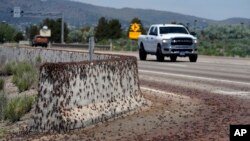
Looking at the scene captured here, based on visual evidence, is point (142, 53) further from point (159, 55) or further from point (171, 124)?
point (171, 124)

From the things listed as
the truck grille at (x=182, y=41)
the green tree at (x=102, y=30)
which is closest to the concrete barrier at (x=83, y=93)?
the truck grille at (x=182, y=41)

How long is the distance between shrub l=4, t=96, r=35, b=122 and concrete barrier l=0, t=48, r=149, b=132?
206 cm

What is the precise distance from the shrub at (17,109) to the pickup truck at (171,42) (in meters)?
20.0

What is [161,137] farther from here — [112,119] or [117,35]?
[117,35]

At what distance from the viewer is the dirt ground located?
31.8 feet

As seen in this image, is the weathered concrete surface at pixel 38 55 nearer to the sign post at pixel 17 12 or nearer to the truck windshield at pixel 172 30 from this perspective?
the truck windshield at pixel 172 30

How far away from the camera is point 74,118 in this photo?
10.4 meters

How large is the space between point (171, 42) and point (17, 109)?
69.0 ft

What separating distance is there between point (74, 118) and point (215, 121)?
7.92 feet

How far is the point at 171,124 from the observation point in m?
10.7

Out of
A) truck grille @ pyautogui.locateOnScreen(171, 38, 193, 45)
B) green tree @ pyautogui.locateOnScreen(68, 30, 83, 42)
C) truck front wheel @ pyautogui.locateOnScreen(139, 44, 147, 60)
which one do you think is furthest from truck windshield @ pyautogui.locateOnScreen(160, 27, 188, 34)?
green tree @ pyautogui.locateOnScreen(68, 30, 83, 42)

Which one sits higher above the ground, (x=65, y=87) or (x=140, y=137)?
(x=65, y=87)

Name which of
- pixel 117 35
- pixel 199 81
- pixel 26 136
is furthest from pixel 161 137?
pixel 117 35

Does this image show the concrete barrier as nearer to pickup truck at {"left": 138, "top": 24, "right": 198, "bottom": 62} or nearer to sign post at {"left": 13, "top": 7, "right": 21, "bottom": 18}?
pickup truck at {"left": 138, "top": 24, "right": 198, "bottom": 62}
